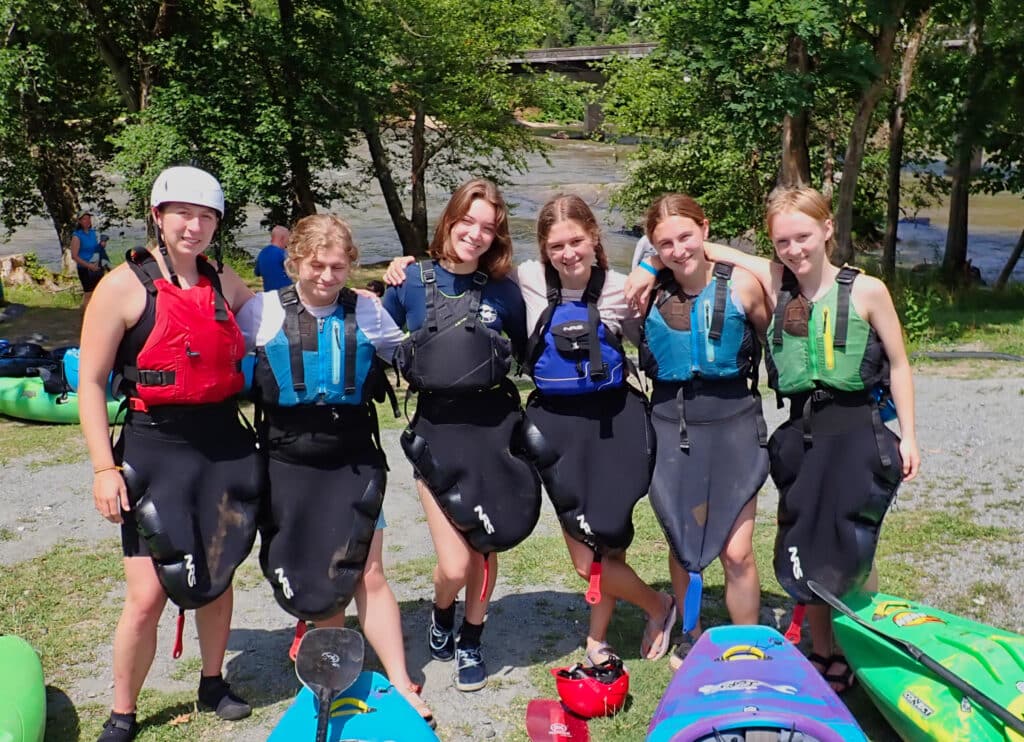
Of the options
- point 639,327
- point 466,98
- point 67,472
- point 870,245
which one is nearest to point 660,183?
point 466,98

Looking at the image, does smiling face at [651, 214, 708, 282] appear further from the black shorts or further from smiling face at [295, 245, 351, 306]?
the black shorts

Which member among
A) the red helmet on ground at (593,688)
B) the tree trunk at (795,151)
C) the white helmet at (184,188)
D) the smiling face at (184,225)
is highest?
the tree trunk at (795,151)

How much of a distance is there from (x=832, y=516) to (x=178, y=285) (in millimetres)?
2177

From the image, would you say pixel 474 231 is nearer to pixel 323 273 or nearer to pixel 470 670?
pixel 323 273

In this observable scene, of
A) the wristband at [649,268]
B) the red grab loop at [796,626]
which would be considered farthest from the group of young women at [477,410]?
the red grab loop at [796,626]

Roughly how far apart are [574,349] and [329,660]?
1.24 metres

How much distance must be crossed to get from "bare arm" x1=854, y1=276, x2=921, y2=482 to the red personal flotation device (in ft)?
6.47

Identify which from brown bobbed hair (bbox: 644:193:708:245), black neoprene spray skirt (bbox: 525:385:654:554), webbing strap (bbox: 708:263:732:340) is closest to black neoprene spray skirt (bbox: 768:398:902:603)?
webbing strap (bbox: 708:263:732:340)

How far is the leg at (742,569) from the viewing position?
3520mm

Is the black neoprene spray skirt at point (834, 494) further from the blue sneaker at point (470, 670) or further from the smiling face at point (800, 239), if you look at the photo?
the blue sneaker at point (470, 670)

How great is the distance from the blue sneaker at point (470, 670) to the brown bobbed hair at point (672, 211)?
1587 mm

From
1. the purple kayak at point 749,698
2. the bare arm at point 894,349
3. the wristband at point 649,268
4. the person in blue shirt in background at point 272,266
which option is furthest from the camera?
the person in blue shirt in background at point 272,266

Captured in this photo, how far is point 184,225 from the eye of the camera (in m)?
3.18

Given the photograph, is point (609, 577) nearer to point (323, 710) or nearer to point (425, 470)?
point (425, 470)
